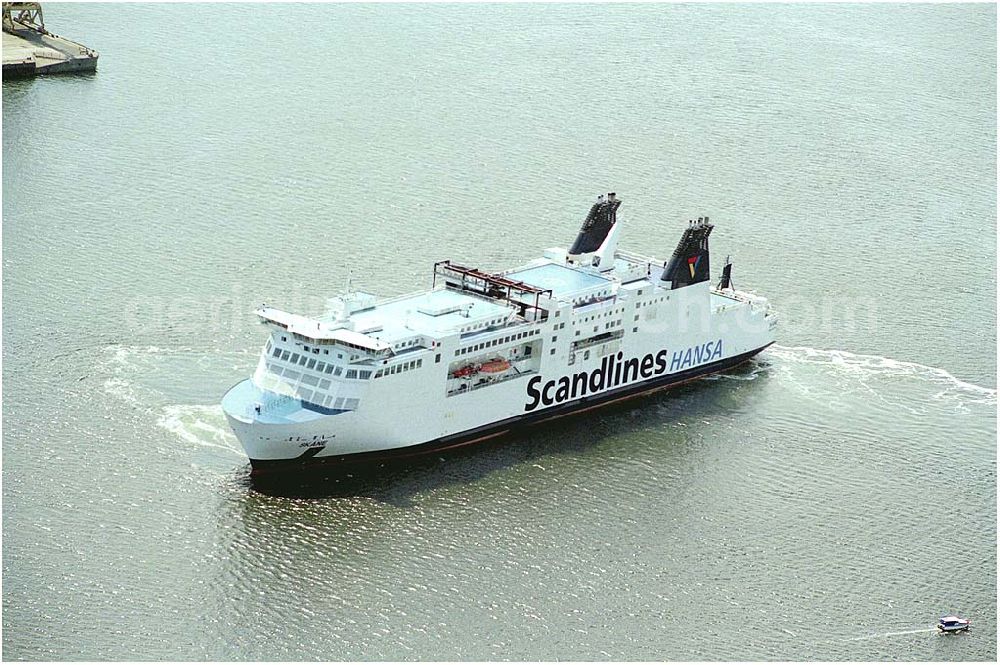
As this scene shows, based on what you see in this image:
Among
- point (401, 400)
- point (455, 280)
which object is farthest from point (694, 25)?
point (401, 400)

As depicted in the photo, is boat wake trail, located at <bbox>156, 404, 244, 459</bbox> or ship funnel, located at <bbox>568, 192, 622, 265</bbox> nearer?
boat wake trail, located at <bbox>156, 404, 244, 459</bbox>

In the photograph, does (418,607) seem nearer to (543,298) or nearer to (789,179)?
(543,298)

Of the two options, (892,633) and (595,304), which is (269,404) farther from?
(892,633)

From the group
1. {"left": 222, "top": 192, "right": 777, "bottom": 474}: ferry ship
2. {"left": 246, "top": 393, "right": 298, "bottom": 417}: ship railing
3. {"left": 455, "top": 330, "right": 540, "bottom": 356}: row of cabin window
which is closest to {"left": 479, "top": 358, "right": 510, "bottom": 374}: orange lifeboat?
{"left": 222, "top": 192, "right": 777, "bottom": 474}: ferry ship

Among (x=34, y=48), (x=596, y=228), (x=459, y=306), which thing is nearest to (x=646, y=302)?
(x=596, y=228)

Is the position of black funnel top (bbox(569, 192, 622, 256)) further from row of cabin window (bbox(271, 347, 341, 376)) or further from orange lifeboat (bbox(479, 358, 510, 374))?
row of cabin window (bbox(271, 347, 341, 376))

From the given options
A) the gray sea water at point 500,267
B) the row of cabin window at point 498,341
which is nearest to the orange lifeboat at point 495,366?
the row of cabin window at point 498,341

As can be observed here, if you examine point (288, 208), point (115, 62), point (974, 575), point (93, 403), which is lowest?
point (974, 575)
